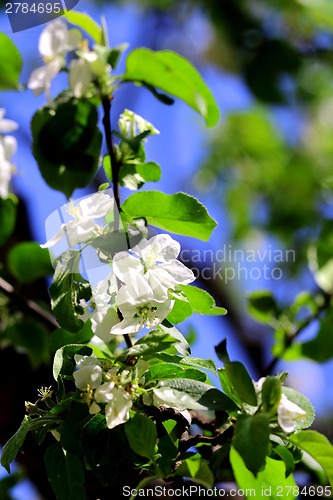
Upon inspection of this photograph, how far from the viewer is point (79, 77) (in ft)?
1.54

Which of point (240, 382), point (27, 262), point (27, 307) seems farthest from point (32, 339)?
point (240, 382)

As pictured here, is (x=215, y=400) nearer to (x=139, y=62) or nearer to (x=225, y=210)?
(x=139, y=62)

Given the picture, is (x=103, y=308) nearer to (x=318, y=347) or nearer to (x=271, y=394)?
(x=271, y=394)

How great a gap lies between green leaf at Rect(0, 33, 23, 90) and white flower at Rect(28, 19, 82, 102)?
5 cm

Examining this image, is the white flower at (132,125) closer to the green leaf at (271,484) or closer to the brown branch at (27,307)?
the green leaf at (271,484)

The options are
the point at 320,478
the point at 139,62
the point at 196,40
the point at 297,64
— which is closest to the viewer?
the point at 139,62

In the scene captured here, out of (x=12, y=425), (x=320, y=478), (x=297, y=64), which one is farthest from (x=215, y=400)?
(x=297, y=64)

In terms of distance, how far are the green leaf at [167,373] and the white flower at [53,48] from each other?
0.31m

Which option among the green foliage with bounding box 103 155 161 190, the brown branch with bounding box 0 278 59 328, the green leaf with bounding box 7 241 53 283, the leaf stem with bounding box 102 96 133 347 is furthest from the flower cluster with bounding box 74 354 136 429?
the green leaf with bounding box 7 241 53 283

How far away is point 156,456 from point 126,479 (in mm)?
96

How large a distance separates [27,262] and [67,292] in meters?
0.64

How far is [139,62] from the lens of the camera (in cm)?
48

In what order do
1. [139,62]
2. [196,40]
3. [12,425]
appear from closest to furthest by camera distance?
[139,62], [12,425], [196,40]

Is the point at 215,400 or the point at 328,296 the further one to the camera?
the point at 328,296
